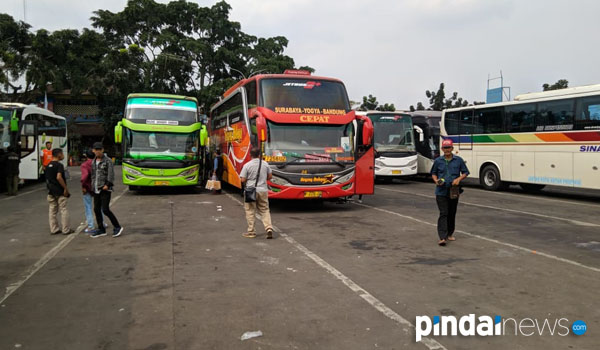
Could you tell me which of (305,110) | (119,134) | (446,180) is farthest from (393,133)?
(446,180)

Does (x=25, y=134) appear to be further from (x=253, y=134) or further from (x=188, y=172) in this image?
(x=253, y=134)

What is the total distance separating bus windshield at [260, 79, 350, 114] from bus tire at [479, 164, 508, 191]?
27.4ft

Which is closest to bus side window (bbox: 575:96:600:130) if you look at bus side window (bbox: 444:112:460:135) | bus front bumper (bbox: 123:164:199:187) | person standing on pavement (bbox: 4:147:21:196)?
bus side window (bbox: 444:112:460:135)

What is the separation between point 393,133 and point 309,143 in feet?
34.1

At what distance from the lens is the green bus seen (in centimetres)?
1561

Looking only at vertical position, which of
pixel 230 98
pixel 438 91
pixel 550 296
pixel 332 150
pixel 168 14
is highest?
pixel 168 14

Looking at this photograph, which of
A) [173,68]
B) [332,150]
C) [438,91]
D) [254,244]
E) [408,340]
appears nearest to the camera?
[408,340]

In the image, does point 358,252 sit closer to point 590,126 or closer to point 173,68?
point 590,126

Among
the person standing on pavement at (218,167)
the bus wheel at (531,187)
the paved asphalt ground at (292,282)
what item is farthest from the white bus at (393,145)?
the paved asphalt ground at (292,282)

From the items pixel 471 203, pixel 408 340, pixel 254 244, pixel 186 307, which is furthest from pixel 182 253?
pixel 471 203

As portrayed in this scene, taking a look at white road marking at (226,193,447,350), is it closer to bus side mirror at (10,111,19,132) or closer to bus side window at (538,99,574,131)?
bus side window at (538,99,574,131)

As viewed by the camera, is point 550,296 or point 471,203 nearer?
point 550,296

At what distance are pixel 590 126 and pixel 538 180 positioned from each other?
263 centimetres

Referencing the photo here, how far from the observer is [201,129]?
16.8 m
